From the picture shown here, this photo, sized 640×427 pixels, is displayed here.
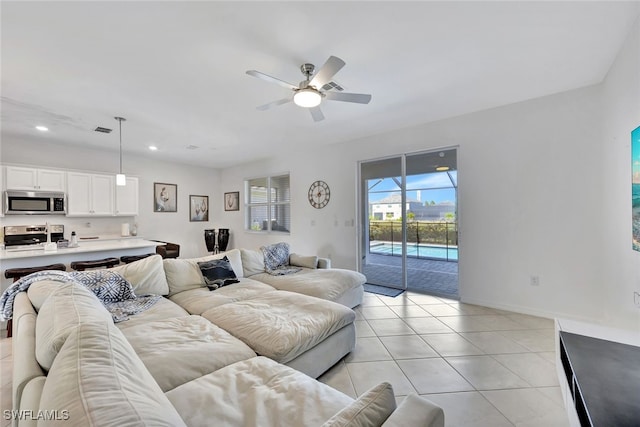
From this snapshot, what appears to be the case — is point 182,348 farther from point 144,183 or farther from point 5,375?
point 144,183

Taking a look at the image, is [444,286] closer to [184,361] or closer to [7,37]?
[184,361]

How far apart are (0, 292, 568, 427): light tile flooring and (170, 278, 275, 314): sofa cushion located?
1146 mm

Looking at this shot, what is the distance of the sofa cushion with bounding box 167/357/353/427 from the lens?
3.61ft

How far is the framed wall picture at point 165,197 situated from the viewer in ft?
20.7

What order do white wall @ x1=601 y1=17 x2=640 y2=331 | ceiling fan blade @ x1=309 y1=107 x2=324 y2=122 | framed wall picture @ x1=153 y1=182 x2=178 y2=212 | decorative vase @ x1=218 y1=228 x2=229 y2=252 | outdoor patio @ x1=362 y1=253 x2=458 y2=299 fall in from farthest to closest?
decorative vase @ x1=218 y1=228 x2=229 y2=252 < framed wall picture @ x1=153 y1=182 x2=178 y2=212 < outdoor patio @ x1=362 y1=253 x2=458 y2=299 < ceiling fan blade @ x1=309 y1=107 x2=324 y2=122 < white wall @ x1=601 y1=17 x2=640 y2=331

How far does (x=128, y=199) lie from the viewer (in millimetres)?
5551

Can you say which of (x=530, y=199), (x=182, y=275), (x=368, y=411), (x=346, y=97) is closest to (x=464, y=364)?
(x=368, y=411)

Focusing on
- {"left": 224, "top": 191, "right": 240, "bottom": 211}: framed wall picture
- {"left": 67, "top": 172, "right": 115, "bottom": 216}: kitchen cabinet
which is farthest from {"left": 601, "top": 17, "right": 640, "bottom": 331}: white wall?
{"left": 67, "top": 172, "right": 115, "bottom": 216}: kitchen cabinet

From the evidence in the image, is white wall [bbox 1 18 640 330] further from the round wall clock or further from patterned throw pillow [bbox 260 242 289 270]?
patterned throw pillow [bbox 260 242 289 270]

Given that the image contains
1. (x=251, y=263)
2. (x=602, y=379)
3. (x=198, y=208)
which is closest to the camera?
(x=602, y=379)

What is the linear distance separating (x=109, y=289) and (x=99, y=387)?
2.11 metres

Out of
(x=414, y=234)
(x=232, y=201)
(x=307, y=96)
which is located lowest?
(x=414, y=234)

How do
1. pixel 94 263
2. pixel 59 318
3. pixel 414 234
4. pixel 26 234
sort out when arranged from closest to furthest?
1. pixel 59 318
2. pixel 94 263
3. pixel 26 234
4. pixel 414 234

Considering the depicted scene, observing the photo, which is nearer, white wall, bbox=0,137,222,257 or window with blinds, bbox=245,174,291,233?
white wall, bbox=0,137,222,257
